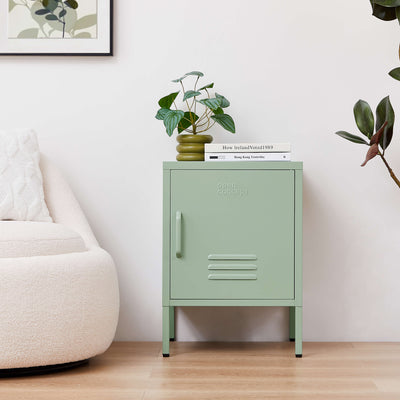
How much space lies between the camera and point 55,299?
172 centimetres

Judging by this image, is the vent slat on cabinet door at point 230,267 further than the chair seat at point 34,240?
Yes

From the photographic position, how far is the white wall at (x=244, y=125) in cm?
241

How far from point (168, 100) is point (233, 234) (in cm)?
58

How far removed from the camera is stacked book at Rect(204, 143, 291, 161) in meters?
2.13

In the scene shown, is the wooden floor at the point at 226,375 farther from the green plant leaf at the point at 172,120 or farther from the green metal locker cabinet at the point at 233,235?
the green plant leaf at the point at 172,120

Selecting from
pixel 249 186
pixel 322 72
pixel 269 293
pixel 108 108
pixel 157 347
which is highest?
pixel 322 72

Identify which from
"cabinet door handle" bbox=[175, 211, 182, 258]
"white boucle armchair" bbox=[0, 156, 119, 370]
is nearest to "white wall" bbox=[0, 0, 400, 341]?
"cabinet door handle" bbox=[175, 211, 182, 258]

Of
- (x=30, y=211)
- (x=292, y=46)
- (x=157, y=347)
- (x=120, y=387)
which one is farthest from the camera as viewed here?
(x=292, y=46)

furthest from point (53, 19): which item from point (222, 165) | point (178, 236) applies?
point (178, 236)

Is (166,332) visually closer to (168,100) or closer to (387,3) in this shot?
(168,100)

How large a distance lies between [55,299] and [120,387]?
32 cm

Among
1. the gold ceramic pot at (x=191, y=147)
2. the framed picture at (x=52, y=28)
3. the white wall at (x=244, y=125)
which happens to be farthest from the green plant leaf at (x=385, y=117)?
the framed picture at (x=52, y=28)

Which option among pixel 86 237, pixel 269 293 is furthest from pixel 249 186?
pixel 86 237

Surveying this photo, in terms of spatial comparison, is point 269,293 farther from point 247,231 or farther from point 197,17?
point 197,17
